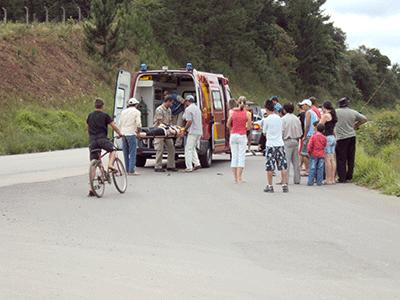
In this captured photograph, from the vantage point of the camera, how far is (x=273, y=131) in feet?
49.8

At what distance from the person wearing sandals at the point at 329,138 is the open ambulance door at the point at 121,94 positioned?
18.2 feet

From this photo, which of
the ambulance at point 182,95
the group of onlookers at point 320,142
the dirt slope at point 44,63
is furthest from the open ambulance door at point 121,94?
the dirt slope at point 44,63

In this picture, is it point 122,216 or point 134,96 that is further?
point 134,96

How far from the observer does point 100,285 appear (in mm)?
7082

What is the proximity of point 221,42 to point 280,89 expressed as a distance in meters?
13.0

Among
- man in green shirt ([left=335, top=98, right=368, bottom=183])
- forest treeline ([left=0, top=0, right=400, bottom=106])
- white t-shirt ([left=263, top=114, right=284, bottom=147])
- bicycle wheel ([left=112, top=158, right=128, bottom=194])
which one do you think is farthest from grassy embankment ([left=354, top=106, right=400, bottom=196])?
forest treeline ([left=0, top=0, right=400, bottom=106])

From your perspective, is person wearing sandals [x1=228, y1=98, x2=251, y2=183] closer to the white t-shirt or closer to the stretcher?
the white t-shirt

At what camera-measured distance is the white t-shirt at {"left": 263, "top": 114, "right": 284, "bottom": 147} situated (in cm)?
1512

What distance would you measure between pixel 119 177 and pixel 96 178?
90cm

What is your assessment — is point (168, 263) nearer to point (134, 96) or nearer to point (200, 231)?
point (200, 231)

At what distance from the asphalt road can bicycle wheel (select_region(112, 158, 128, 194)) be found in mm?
279

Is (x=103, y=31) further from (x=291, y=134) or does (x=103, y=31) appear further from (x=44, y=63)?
(x=291, y=134)

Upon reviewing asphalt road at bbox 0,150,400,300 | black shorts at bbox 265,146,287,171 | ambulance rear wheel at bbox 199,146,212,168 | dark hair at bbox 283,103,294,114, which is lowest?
asphalt road at bbox 0,150,400,300

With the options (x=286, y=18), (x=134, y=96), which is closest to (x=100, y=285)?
(x=134, y=96)
